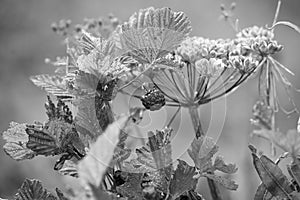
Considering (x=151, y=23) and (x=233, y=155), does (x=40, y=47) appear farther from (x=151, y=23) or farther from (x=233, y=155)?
(x=151, y=23)

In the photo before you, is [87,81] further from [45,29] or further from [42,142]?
[45,29]

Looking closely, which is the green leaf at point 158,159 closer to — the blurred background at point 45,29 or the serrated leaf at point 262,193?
the serrated leaf at point 262,193


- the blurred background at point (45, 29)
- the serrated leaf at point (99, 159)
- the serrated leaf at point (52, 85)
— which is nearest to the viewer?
the serrated leaf at point (99, 159)

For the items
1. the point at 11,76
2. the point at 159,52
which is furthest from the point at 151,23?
the point at 11,76

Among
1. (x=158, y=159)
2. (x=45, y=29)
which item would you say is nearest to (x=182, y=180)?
(x=158, y=159)

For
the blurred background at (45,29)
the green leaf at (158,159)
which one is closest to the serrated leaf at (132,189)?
the green leaf at (158,159)

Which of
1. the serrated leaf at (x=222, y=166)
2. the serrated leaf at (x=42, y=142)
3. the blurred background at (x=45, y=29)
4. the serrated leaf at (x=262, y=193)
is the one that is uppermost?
the blurred background at (x=45, y=29)
